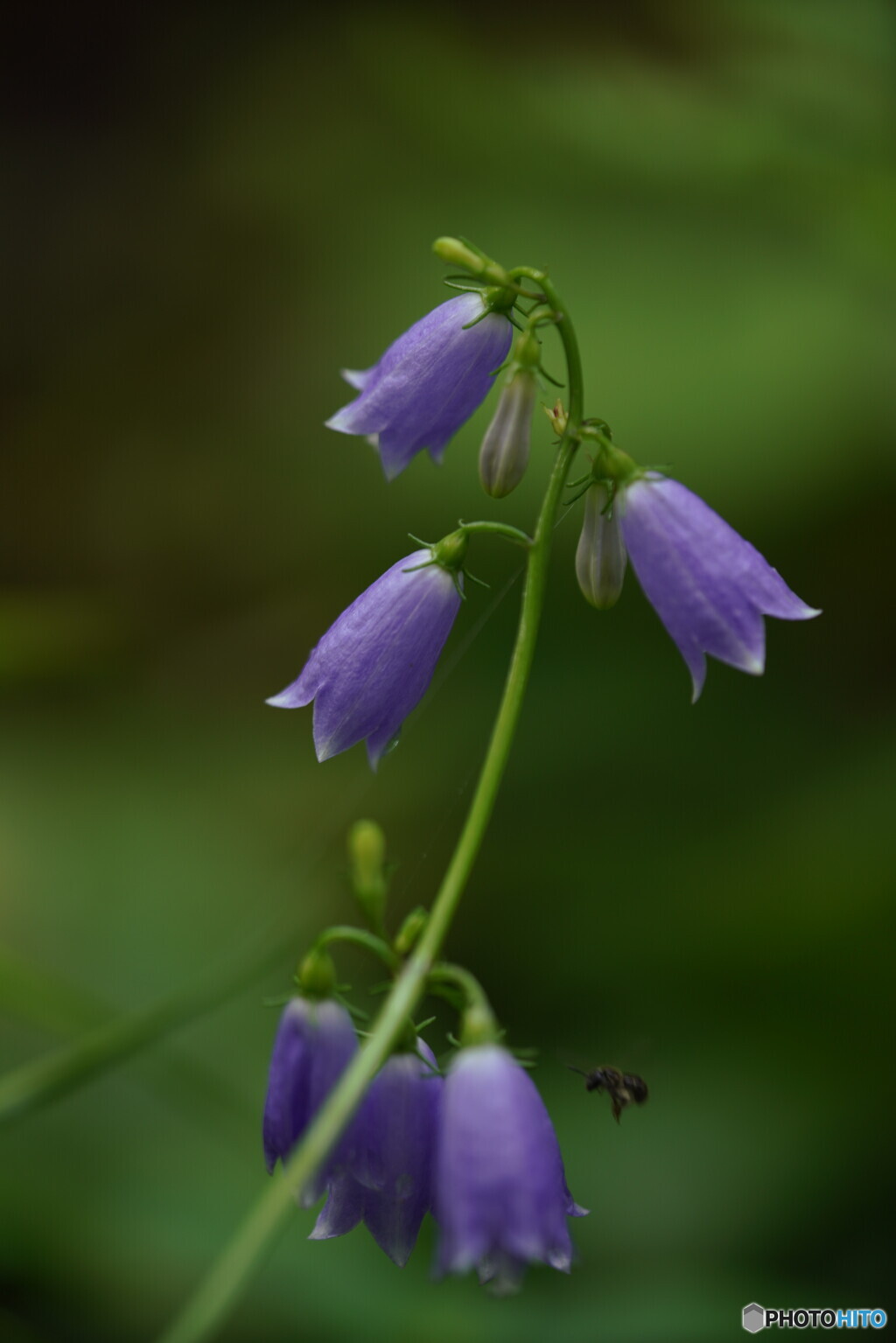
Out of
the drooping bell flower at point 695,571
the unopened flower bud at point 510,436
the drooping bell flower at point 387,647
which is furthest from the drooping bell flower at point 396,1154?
the unopened flower bud at point 510,436

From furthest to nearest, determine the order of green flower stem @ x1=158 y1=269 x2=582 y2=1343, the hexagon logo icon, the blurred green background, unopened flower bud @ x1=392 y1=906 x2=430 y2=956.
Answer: the blurred green background < the hexagon logo icon < unopened flower bud @ x1=392 y1=906 x2=430 y2=956 < green flower stem @ x1=158 y1=269 x2=582 y2=1343

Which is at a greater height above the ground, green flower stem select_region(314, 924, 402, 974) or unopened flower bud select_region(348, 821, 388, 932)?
unopened flower bud select_region(348, 821, 388, 932)

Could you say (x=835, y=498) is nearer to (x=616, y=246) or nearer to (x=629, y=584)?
(x=629, y=584)

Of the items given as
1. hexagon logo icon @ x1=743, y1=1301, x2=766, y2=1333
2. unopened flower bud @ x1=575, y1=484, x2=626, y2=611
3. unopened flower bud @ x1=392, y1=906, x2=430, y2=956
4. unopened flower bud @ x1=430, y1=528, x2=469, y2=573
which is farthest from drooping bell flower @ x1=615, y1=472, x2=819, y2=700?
hexagon logo icon @ x1=743, y1=1301, x2=766, y2=1333

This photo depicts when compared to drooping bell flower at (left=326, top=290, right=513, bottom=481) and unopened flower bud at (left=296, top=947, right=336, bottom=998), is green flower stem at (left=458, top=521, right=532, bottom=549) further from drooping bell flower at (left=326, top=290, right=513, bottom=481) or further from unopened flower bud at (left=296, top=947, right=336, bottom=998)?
unopened flower bud at (left=296, top=947, right=336, bottom=998)

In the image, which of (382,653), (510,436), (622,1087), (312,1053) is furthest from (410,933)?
(622,1087)

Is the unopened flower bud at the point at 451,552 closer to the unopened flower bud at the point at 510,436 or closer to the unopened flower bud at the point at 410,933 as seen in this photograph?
the unopened flower bud at the point at 510,436

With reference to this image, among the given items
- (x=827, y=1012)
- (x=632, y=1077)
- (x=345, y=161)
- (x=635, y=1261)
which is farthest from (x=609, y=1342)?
(x=345, y=161)

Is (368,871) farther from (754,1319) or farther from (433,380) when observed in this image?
(754,1319)
